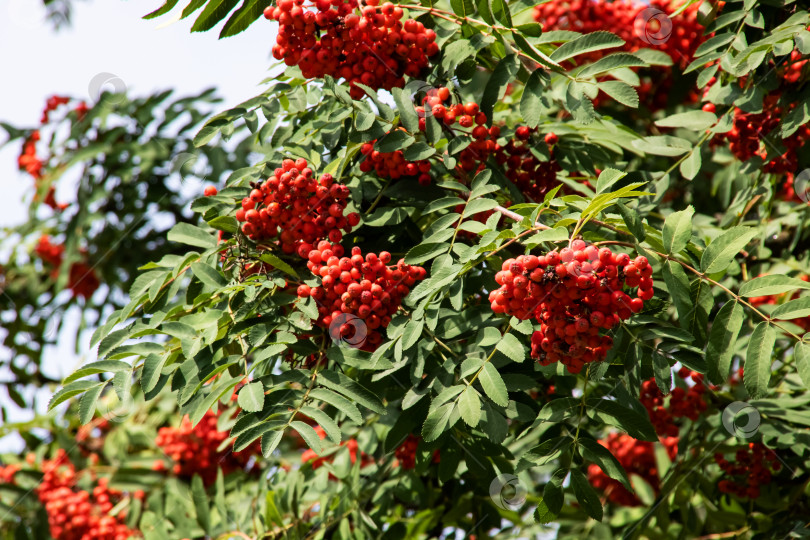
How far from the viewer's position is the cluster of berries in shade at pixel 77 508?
3.60 m

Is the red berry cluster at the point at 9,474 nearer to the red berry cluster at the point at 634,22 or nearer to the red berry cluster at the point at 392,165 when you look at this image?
the red berry cluster at the point at 392,165

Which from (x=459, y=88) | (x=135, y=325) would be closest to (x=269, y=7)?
(x=459, y=88)

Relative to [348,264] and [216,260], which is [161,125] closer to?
[216,260]

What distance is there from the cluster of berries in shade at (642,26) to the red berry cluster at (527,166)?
107 centimetres

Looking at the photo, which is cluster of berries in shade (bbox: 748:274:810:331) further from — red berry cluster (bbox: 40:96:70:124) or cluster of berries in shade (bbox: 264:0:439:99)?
red berry cluster (bbox: 40:96:70:124)

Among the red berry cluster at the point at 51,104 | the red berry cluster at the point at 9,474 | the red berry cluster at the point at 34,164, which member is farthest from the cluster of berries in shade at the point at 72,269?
the red berry cluster at the point at 9,474

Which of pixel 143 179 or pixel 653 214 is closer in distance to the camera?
pixel 653 214

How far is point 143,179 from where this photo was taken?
420 cm

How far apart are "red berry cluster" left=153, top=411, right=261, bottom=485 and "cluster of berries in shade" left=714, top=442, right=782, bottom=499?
2215mm

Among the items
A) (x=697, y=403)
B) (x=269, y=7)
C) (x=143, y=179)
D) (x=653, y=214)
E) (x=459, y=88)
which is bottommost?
(x=697, y=403)

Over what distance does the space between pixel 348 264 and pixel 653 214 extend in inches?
47.9

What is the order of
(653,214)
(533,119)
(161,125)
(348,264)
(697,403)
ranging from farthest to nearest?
1. (161,125)
2. (697,403)
3. (653,214)
4. (533,119)
5. (348,264)

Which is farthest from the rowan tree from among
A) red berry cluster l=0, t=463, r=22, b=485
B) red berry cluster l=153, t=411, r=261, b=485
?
red berry cluster l=0, t=463, r=22, b=485

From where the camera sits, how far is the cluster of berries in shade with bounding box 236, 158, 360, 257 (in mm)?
2191
